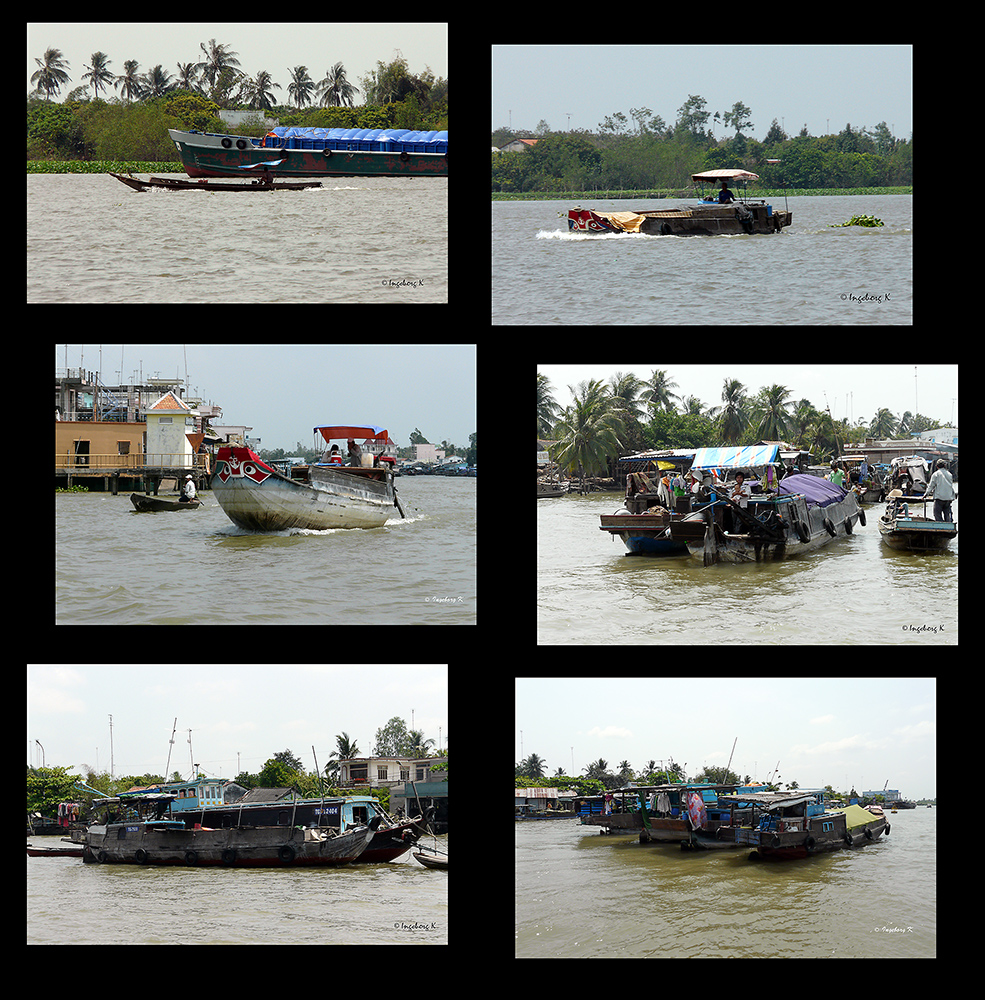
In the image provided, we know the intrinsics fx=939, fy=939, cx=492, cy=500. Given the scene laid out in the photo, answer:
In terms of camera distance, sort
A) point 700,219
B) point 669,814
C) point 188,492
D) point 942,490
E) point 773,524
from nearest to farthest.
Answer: point 942,490 < point 669,814 < point 773,524 < point 188,492 < point 700,219

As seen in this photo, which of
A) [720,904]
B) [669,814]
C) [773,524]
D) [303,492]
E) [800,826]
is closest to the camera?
[720,904]

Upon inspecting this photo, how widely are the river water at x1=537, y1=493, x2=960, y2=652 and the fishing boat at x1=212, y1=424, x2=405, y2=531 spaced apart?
1592 mm

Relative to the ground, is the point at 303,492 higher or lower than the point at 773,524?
higher

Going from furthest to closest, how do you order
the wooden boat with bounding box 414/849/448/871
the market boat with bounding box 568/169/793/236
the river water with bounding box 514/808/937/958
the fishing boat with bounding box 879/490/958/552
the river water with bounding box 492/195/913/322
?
the market boat with bounding box 568/169/793/236 < the fishing boat with bounding box 879/490/958/552 < the river water with bounding box 492/195/913/322 < the wooden boat with bounding box 414/849/448/871 < the river water with bounding box 514/808/937/958

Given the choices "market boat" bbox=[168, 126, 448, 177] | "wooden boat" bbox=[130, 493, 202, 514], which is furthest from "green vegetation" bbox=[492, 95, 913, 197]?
"wooden boat" bbox=[130, 493, 202, 514]

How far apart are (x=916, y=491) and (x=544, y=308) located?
3202 millimetres

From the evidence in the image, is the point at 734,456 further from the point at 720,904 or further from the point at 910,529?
the point at 720,904

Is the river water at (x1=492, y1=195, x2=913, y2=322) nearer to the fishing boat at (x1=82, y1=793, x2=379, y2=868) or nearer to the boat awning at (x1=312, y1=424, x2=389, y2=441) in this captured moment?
the boat awning at (x1=312, y1=424, x2=389, y2=441)

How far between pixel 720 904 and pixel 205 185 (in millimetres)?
7536

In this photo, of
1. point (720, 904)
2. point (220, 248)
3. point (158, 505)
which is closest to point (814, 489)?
point (720, 904)

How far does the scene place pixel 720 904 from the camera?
21.5 ft

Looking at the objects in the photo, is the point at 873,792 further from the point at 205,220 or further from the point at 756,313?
the point at 205,220

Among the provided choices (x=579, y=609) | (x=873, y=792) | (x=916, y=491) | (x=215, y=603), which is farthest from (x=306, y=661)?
(x=916, y=491)

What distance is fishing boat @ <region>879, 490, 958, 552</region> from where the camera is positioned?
7012 mm
